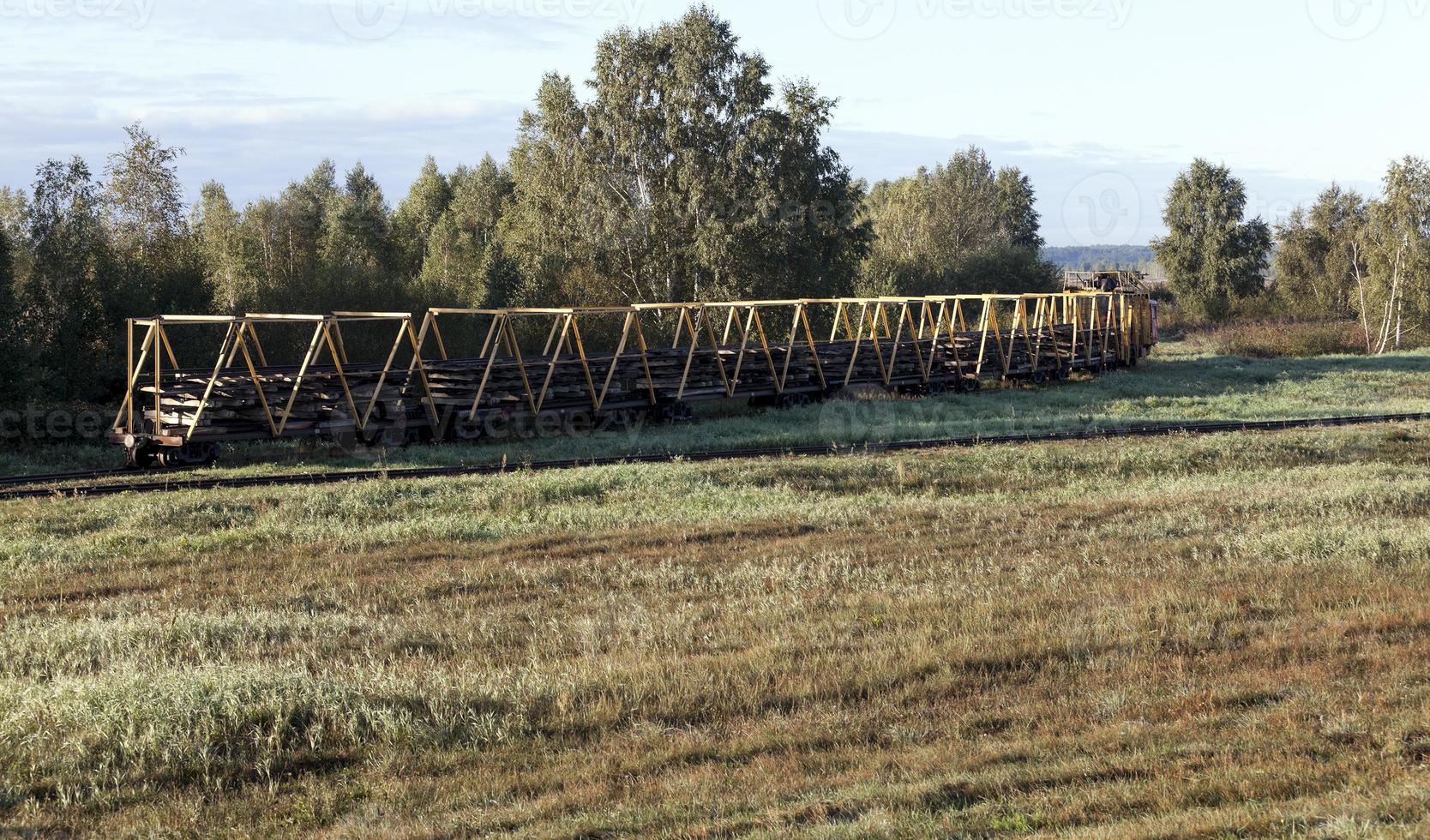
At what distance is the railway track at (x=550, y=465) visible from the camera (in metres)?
18.8

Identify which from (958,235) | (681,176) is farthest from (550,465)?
(958,235)

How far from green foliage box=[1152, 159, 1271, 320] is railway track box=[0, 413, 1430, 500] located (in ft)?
209

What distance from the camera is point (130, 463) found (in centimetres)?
2216

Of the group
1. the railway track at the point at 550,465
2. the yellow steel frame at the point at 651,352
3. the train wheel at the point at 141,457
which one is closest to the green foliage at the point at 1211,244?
the yellow steel frame at the point at 651,352

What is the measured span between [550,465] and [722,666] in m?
13.2

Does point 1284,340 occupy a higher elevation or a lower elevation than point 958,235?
lower

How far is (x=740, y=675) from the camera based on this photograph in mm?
8203

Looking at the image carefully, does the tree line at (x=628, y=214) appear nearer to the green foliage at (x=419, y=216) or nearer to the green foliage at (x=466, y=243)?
the green foliage at (x=466, y=243)

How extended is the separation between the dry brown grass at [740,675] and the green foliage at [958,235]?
50998 millimetres

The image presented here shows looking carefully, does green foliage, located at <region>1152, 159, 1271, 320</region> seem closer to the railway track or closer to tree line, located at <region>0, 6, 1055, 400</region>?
tree line, located at <region>0, 6, 1055, 400</region>

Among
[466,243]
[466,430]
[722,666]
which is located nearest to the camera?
[722,666]

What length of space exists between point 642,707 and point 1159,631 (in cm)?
414
